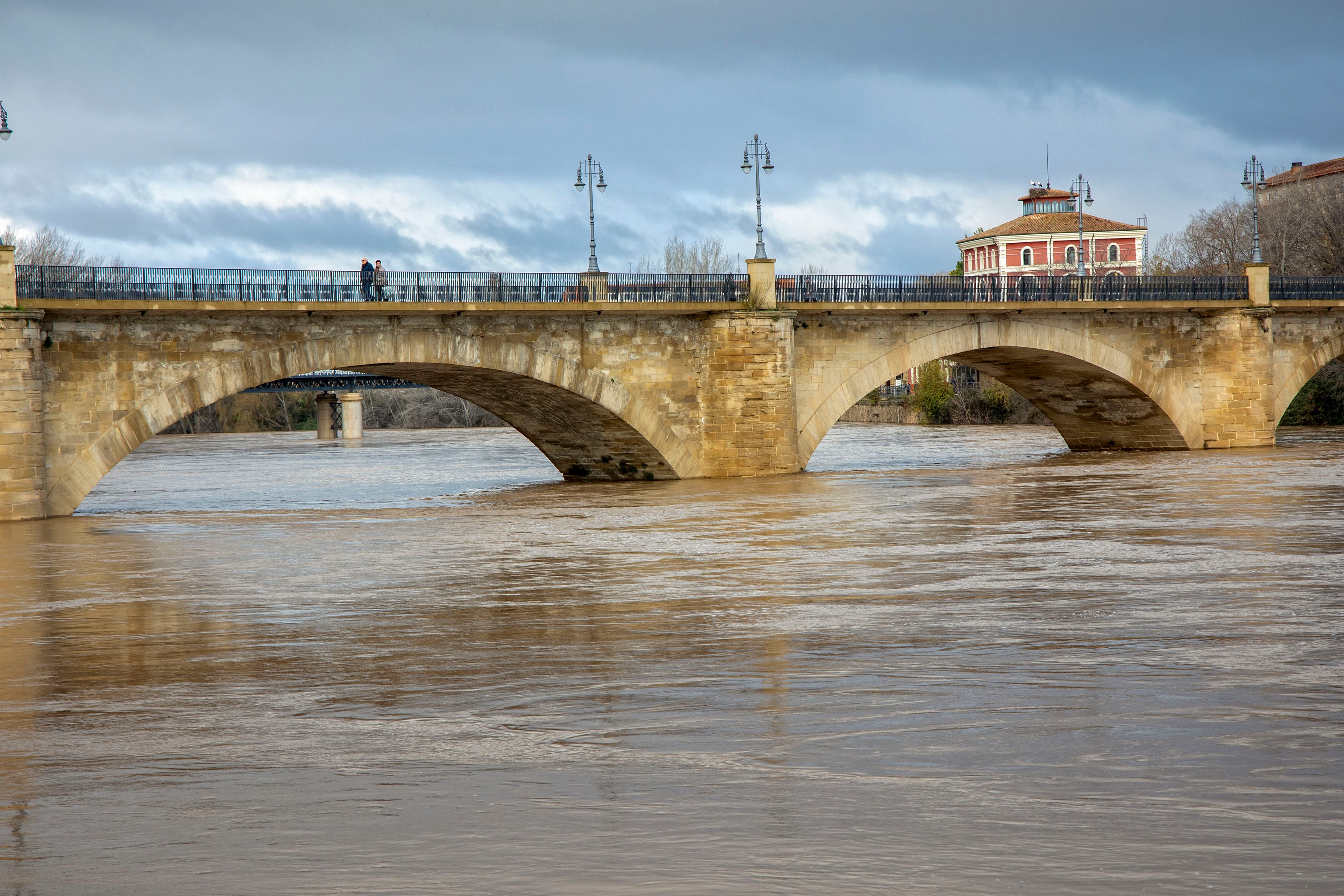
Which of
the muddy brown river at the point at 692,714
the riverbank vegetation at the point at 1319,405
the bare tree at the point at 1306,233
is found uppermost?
the bare tree at the point at 1306,233

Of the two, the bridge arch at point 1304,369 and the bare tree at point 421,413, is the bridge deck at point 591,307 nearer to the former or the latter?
the bridge arch at point 1304,369

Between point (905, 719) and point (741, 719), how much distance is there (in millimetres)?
786

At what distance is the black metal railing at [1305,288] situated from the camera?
→ 37.8 metres

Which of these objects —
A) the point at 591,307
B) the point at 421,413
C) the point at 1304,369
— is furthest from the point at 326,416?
the point at 1304,369

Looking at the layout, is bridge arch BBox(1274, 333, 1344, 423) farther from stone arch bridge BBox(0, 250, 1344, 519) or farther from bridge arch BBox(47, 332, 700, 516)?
bridge arch BBox(47, 332, 700, 516)

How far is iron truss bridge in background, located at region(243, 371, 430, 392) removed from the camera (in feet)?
132

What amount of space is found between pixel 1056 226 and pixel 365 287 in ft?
219

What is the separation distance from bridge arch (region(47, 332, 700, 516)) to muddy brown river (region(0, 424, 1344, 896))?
5614 mm

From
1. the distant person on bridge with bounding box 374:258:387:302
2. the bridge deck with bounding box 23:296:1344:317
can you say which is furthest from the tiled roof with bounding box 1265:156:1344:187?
the distant person on bridge with bounding box 374:258:387:302

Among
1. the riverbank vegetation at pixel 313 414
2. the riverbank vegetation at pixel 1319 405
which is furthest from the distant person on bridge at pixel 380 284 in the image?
the riverbank vegetation at pixel 313 414

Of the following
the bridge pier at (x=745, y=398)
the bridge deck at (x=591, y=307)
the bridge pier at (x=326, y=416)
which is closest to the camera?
the bridge deck at (x=591, y=307)

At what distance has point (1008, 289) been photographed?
33188 millimetres

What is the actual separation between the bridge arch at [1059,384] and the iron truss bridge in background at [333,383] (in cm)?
943

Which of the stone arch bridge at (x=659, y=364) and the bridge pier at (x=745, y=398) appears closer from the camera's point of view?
the stone arch bridge at (x=659, y=364)
